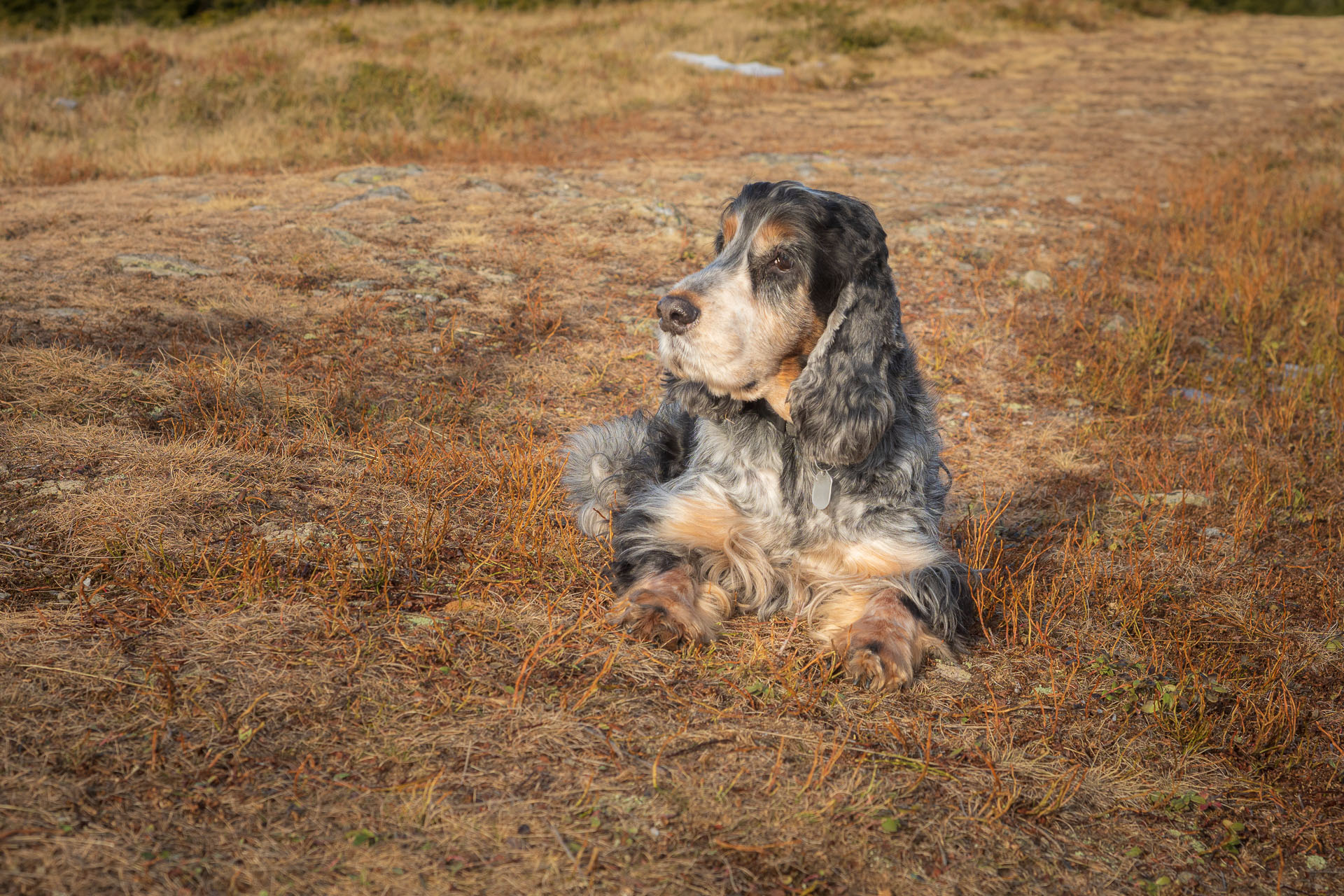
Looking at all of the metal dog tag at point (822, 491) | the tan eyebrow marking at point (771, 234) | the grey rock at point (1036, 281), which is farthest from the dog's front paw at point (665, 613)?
the grey rock at point (1036, 281)

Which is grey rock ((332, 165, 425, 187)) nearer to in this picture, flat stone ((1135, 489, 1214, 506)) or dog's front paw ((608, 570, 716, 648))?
dog's front paw ((608, 570, 716, 648))

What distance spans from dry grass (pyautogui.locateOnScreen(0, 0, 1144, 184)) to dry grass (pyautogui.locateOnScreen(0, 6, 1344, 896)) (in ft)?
12.6

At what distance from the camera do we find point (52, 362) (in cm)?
489

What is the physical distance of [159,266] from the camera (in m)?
7.03

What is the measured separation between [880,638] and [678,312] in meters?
1.43

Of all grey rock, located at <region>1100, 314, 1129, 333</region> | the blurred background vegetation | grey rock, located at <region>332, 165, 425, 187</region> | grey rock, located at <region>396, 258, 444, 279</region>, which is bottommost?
grey rock, located at <region>1100, 314, 1129, 333</region>

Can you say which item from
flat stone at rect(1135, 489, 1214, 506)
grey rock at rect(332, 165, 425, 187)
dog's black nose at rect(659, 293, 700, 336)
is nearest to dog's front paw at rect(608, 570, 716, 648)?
dog's black nose at rect(659, 293, 700, 336)

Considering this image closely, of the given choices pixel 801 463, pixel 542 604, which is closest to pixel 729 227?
pixel 801 463

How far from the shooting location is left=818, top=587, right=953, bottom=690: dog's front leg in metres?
3.43

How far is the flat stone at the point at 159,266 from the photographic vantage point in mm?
6926

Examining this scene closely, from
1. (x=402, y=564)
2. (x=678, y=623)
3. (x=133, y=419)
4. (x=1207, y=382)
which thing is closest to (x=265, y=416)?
(x=133, y=419)

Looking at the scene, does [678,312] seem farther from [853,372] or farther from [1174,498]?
[1174,498]

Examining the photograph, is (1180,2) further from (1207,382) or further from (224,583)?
(224,583)

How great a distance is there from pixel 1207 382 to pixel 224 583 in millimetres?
6888
